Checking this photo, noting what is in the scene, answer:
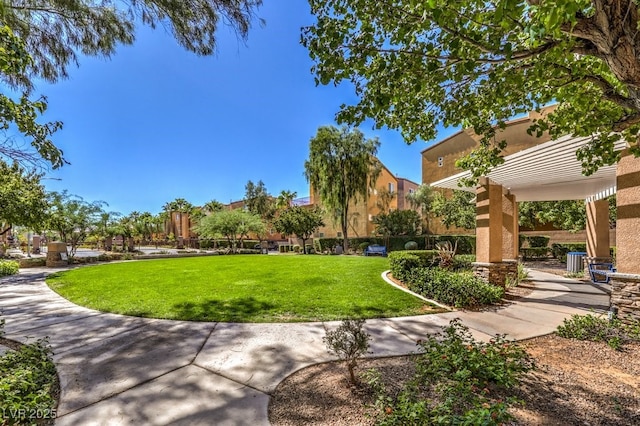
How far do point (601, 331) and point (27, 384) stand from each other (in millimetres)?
7293

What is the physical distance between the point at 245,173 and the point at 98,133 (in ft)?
101

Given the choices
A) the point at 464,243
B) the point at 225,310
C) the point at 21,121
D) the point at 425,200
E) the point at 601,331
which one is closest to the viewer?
the point at 21,121

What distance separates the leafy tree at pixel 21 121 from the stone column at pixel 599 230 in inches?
582

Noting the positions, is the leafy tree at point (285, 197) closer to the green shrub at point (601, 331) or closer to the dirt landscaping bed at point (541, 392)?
the green shrub at point (601, 331)

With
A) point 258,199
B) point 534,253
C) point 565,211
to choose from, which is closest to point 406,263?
point 565,211

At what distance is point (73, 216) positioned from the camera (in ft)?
57.5

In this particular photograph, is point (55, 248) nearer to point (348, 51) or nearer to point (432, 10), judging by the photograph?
point (348, 51)

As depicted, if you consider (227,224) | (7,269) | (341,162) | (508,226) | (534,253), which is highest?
(341,162)

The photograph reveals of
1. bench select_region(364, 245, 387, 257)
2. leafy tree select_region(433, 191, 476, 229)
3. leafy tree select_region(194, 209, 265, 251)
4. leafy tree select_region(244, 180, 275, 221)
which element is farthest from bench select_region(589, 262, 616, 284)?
leafy tree select_region(244, 180, 275, 221)

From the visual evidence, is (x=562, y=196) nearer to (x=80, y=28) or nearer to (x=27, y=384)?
(x=80, y=28)

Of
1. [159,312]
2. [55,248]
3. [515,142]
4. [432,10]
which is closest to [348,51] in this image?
[432,10]

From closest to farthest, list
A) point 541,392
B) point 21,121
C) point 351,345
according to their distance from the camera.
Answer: point 541,392
point 351,345
point 21,121

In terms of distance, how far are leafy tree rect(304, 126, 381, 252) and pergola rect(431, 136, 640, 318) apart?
40.5 ft

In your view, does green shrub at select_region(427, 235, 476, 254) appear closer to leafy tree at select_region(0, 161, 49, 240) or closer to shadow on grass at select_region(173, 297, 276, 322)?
shadow on grass at select_region(173, 297, 276, 322)
